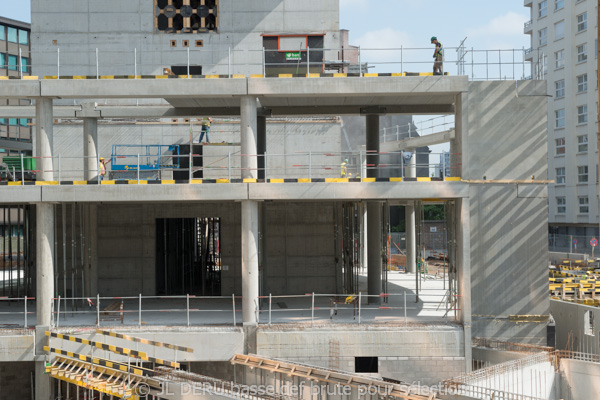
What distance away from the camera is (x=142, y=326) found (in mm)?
18219

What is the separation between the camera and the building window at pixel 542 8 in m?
55.6

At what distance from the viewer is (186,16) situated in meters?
25.9

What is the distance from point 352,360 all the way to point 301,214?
798 centimetres

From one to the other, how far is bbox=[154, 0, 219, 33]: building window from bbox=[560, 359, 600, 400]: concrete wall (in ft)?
58.4

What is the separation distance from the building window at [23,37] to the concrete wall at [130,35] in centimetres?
4895

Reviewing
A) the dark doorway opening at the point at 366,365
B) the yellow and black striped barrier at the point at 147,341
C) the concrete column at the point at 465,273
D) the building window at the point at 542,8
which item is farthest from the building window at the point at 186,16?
the building window at the point at 542,8

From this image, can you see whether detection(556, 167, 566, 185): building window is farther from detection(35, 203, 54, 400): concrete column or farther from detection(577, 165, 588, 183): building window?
detection(35, 203, 54, 400): concrete column

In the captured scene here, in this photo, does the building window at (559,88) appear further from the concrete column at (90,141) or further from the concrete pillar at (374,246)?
the concrete column at (90,141)

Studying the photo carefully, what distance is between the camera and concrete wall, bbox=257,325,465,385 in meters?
17.8

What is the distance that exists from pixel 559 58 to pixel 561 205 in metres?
12.2

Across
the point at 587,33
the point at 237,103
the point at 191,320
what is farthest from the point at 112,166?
the point at 587,33

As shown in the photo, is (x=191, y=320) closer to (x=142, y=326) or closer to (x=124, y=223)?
(x=142, y=326)

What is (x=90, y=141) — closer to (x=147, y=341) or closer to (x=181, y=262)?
(x=181, y=262)

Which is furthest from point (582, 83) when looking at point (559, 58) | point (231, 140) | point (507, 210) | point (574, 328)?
point (507, 210)
